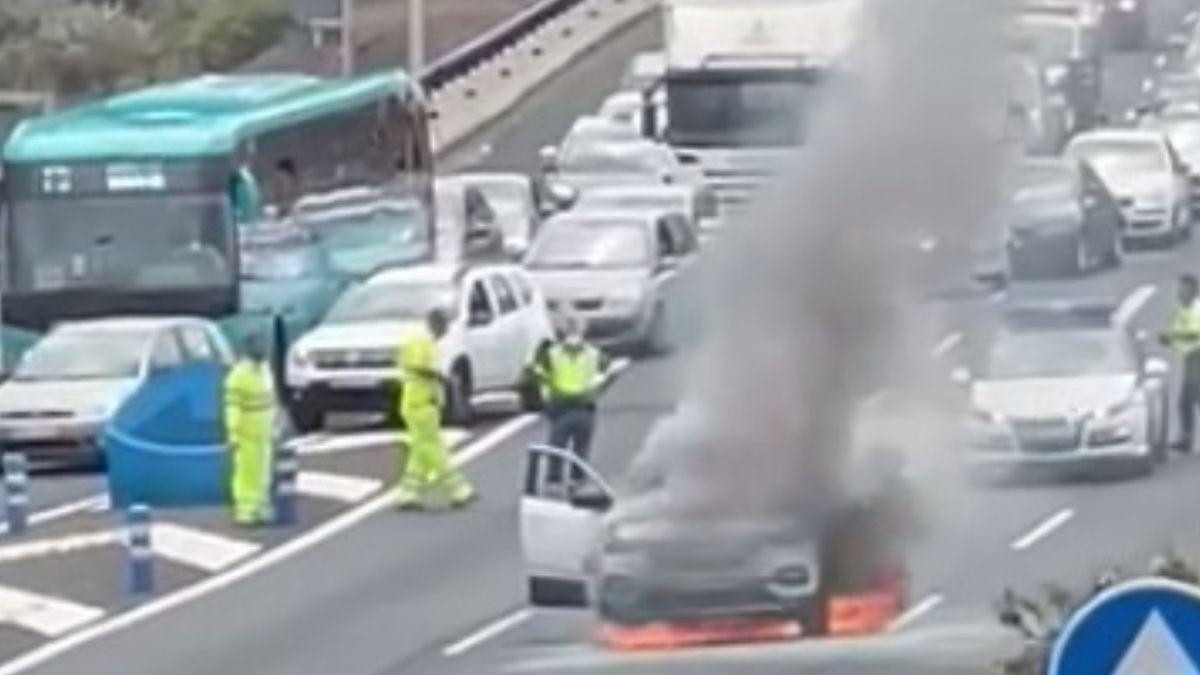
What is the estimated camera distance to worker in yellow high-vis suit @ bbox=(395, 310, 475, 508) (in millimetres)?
30688

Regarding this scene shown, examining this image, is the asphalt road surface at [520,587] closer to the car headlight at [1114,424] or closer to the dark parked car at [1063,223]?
the car headlight at [1114,424]

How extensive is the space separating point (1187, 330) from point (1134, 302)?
730 cm

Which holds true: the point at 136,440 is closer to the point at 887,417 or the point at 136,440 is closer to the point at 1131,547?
the point at 1131,547

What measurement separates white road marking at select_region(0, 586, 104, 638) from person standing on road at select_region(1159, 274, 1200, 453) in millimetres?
9396

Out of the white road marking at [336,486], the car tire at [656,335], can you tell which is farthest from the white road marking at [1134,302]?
the white road marking at [336,486]

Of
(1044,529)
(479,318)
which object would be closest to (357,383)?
(479,318)

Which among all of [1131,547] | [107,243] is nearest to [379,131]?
[107,243]

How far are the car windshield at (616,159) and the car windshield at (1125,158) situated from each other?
4740mm

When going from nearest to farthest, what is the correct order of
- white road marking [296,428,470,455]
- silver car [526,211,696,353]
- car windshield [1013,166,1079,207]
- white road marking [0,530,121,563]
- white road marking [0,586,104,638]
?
1. car windshield [1013,166,1079,207]
2. white road marking [0,586,104,638]
3. white road marking [0,530,121,563]
4. white road marking [296,428,470,455]
5. silver car [526,211,696,353]

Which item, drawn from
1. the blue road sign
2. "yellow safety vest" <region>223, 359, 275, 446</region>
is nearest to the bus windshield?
"yellow safety vest" <region>223, 359, 275, 446</region>

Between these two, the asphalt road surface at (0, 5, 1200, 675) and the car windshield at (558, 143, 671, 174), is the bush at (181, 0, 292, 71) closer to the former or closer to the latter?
the car windshield at (558, 143, 671, 174)

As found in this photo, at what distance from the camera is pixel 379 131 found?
4462 cm

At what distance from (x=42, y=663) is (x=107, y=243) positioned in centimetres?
1428

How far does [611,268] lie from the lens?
40.7 meters
